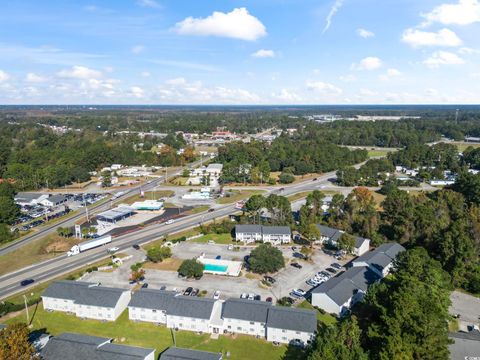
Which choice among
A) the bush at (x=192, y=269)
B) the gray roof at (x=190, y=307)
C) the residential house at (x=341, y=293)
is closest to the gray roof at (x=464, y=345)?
the residential house at (x=341, y=293)

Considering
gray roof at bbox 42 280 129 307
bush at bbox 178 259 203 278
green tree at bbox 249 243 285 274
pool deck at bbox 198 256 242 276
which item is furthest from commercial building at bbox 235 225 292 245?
gray roof at bbox 42 280 129 307

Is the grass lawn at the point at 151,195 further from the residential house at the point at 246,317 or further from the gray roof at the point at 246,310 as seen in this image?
the residential house at the point at 246,317

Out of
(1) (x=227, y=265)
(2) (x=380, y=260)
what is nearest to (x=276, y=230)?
(1) (x=227, y=265)

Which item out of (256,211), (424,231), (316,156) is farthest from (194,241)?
(316,156)

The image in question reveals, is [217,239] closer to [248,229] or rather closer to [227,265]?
[248,229]

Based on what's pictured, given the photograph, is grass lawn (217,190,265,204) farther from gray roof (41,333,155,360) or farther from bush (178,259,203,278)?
gray roof (41,333,155,360)

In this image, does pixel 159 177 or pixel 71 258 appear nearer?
pixel 71 258

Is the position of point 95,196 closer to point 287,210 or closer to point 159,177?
point 159,177
